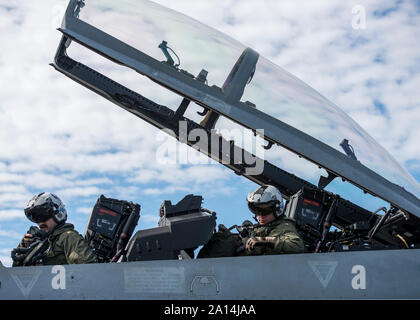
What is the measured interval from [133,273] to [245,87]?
167cm

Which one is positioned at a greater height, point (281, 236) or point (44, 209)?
point (44, 209)

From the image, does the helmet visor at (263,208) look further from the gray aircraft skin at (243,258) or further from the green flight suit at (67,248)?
the green flight suit at (67,248)

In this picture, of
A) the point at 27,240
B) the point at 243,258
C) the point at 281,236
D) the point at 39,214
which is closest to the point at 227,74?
the point at 281,236

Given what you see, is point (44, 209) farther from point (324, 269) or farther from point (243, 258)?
point (324, 269)

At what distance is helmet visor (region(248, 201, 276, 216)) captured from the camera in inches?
151

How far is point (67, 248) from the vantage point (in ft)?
12.5

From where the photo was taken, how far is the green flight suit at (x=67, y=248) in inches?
146

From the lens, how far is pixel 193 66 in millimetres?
3945

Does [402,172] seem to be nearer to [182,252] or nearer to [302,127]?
[302,127]

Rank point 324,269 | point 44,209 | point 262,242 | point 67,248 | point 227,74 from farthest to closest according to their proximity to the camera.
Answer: point 44,209 < point 227,74 < point 67,248 < point 262,242 < point 324,269

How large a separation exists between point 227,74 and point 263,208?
1.08m

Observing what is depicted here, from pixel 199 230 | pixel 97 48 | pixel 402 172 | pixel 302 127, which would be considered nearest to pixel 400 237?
pixel 402 172

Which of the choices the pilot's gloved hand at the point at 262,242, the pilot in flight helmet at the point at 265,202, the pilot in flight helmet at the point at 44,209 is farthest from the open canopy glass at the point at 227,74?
the pilot in flight helmet at the point at 44,209

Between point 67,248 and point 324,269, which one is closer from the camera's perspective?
point 324,269
